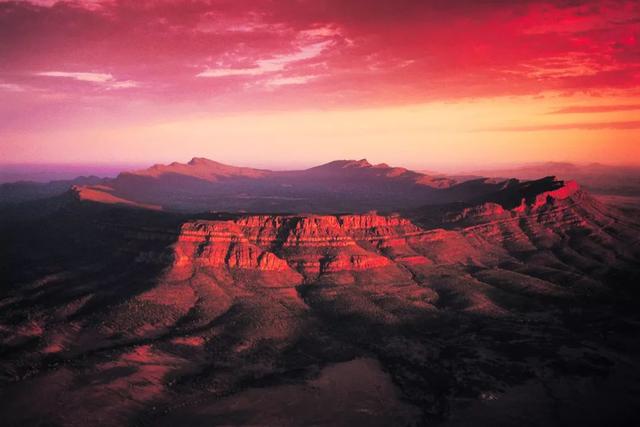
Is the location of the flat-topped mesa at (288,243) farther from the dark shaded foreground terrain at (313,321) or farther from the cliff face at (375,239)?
the dark shaded foreground terrain at (313,321)

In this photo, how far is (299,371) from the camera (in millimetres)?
Answer: 89062

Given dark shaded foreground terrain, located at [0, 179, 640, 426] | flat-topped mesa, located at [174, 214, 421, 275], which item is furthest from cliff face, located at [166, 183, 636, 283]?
dark shaded foreground terrain, located at [0, 179, 640, 426]

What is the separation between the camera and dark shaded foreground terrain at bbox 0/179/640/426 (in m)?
77.1

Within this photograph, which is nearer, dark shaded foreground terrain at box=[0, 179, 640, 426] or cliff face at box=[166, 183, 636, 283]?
dark shaded foreground terrain at box=[0, 179, 640, 426]

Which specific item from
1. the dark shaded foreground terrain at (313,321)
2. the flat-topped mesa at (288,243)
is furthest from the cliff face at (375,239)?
the dark shaded foreground terrain at (313,321)

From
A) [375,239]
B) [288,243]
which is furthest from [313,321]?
[375,239]

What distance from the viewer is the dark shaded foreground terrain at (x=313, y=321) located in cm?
7706

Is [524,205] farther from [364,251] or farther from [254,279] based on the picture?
[254,279]

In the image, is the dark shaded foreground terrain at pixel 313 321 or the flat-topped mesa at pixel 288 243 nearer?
the dark shaded foreground terrain at pixel 313 321

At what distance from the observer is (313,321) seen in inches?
4373

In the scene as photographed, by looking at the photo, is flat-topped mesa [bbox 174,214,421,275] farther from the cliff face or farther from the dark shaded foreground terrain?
the dark shaded foreground terrain

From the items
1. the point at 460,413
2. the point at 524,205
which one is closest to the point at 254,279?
the point at 460,413

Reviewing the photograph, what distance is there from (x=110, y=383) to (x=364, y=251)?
283 ft

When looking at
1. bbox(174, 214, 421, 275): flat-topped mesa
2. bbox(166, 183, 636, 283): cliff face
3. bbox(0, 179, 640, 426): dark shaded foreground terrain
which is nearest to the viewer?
bbox(0, 179, 640, 426): dark shaded foreground terrain
